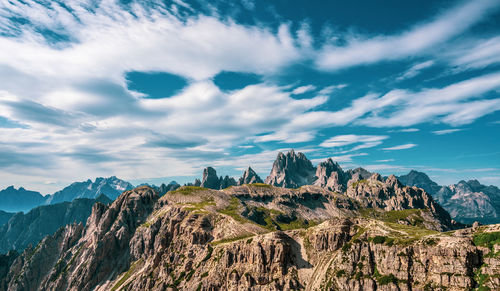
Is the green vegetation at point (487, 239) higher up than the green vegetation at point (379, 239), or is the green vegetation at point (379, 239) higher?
the green vegetation at point (487, 239)

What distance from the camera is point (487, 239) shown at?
371ft

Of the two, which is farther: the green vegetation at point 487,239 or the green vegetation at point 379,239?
the green vegetation at point 379,239

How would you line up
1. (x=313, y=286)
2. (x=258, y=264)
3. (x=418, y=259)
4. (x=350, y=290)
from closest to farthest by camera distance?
1. (x=418, y=259)
2. (x=350, y=290)
3. (x=313, y=286)
4. (x=258, y=264)

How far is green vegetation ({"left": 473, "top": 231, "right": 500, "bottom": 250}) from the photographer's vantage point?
111m

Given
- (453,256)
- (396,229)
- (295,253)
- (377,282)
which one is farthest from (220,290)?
(453,256)

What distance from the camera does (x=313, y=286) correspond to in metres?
153

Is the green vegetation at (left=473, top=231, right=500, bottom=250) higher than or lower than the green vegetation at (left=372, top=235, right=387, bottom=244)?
higher

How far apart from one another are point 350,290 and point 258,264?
57.1 meters

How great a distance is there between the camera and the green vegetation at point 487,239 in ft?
363

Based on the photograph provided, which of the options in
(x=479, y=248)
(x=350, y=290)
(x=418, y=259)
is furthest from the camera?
(x=350, y=290)

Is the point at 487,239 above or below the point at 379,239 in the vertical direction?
above

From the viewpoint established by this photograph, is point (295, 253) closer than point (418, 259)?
No

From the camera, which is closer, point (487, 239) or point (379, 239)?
point (487, 239)

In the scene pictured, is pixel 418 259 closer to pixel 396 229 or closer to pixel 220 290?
pixel 396 229
